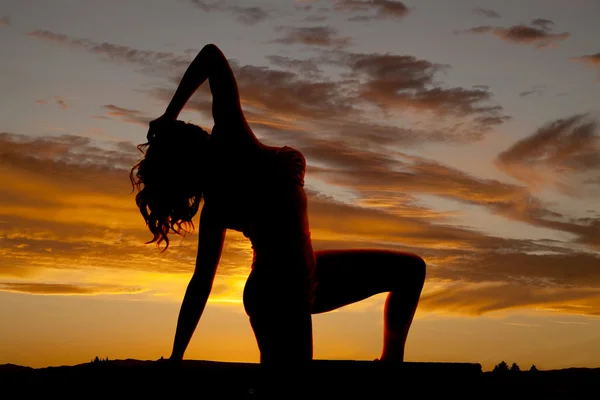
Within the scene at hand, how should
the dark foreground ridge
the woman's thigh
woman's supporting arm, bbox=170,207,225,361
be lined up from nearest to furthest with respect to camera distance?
the dark foreground ridge < woman's supporting arm, bbox=170,207,225,361 < the woman's thigh

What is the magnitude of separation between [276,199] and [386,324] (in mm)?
1081

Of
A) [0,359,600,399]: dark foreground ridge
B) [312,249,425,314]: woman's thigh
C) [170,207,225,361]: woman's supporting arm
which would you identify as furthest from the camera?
[312,249,425,314]: woman's thigh

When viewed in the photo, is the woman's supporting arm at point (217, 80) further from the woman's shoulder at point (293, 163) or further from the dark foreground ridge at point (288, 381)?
the dark foreground ridge at point (288, 381)

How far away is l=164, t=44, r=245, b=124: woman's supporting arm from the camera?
14.7 ft

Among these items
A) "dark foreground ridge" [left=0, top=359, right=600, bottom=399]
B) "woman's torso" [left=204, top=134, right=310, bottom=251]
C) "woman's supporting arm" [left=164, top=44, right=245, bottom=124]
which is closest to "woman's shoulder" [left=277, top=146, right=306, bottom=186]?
"woman's torso" [left=204, top=134, right=310, bottom=251]

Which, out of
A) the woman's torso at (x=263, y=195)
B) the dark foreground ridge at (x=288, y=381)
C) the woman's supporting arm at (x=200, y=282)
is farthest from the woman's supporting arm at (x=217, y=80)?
the dark foreground ridge at (x=288, y=381)

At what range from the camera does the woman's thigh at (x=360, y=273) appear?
463 centimetres

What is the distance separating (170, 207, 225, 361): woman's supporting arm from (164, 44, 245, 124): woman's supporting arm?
645mm

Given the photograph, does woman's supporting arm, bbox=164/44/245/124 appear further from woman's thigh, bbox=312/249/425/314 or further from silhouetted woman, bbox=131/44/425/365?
woman's thigh, bbox=312/249/425/314

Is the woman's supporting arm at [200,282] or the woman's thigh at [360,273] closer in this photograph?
the woman's supporting arm at [200,282]

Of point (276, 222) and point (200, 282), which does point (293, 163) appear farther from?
point (200, 282)

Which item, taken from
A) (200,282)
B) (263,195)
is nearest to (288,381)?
(200,282)

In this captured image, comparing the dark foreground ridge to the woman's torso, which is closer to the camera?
the dark foreground ridge

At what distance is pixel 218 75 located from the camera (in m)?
4.51
